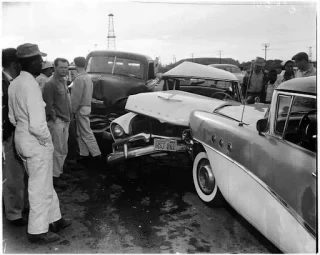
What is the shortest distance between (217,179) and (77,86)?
2.60 m

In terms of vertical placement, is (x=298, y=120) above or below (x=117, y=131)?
above

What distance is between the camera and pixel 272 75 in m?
5.10

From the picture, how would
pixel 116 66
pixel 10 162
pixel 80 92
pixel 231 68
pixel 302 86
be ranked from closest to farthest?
pixel 302 86
pixel 10 162
pixel 80 92
pixel 116 66
pixel 231 68

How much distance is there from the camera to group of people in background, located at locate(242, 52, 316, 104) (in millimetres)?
4382

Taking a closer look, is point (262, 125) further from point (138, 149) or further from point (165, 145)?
point (138, 149)

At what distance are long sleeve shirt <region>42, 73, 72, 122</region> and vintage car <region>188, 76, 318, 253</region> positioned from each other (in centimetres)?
194

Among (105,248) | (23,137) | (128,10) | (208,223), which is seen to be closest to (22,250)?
(105,248)

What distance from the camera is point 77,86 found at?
5035 millimetres

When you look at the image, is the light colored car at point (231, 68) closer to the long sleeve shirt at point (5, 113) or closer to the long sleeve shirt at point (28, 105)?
the long sleeve shirt at point (5, 113)

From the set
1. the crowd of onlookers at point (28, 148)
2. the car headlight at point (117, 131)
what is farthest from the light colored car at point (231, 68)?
the crowd of onlookers at point (28, 148)

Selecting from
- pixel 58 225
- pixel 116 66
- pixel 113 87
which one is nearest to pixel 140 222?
pixel 58 225

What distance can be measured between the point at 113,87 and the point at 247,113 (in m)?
3.39

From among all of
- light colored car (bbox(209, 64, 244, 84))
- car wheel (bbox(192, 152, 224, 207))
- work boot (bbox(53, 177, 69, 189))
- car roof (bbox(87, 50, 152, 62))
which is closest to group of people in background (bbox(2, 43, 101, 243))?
work boot (bbox(53, 177, 69, 189))

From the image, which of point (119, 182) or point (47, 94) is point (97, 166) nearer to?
point (119, 182)
